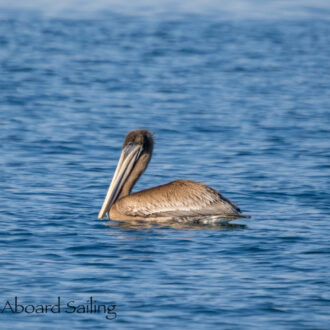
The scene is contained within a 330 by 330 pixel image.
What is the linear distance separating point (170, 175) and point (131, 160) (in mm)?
2130

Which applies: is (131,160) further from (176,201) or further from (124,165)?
(176,201)

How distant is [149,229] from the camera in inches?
439

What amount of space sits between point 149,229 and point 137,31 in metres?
27.5

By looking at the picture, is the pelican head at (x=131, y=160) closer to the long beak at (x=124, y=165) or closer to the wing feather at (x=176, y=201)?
the long beak at (x=124, y=165)

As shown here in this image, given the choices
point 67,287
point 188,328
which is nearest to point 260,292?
point 188,328

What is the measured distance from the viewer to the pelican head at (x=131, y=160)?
12.2 meters

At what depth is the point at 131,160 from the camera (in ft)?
40.4

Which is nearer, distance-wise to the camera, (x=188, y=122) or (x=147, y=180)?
(x=147, y=180)

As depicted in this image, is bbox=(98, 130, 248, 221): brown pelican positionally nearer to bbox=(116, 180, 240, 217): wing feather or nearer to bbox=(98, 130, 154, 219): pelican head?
bbox=(116, 180, 240, 217): wing feather

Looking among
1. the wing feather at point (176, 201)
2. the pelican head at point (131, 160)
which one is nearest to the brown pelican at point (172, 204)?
the wing feather at point (176, 201)

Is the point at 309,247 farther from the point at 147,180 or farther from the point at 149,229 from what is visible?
the point at 147,180

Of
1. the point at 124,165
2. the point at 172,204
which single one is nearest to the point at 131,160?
the point at 124,165

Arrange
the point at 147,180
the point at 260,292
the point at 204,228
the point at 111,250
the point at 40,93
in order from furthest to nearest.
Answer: the point at 40,93
the point at 147,180
the point at 204,228
the point at 111,250
the point at 260,292

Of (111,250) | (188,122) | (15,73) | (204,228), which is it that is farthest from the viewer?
(15,73)
